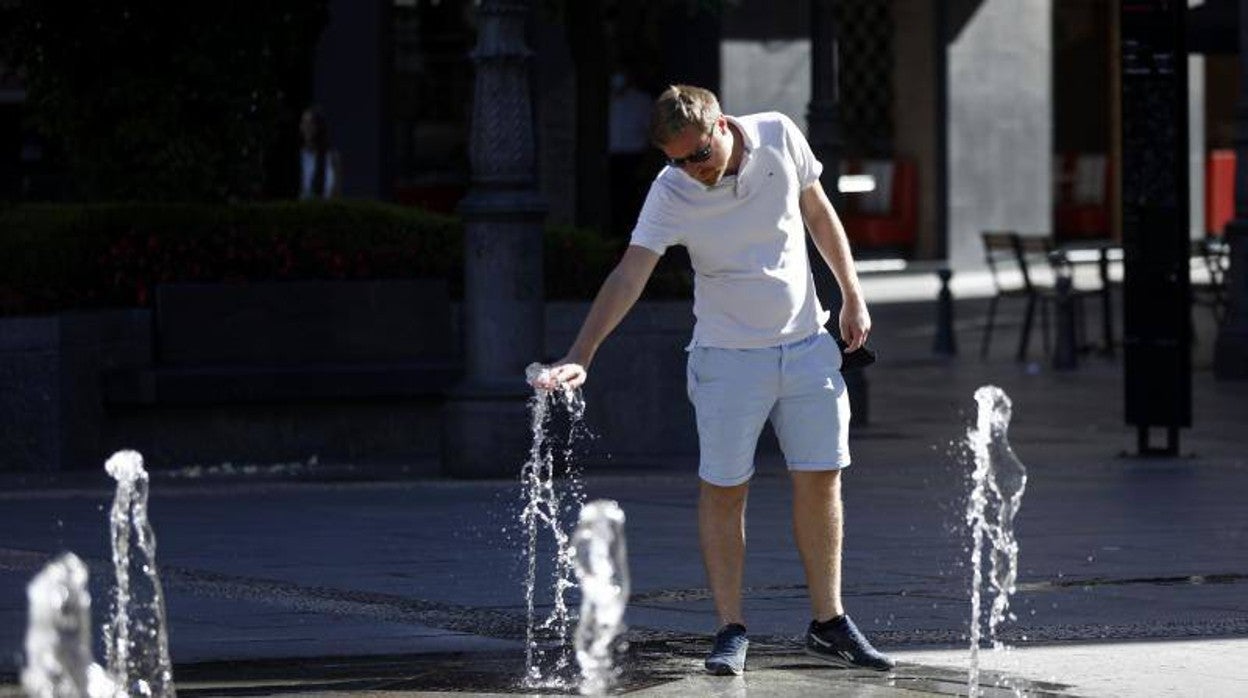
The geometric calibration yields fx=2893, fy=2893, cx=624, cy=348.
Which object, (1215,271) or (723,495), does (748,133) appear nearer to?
(723,495)

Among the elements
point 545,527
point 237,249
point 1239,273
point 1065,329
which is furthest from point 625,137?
point 545,527

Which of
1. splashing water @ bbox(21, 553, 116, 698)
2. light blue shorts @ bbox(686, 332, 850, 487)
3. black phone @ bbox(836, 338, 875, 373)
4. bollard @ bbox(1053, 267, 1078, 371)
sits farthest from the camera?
bollard @ bbox(1053, 267, 1078, 371)

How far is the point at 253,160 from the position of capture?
15.8m

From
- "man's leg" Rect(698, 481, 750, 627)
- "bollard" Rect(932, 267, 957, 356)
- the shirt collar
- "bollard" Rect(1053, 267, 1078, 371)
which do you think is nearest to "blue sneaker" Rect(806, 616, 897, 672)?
"man's leg" Rect(698, 481, 750, 627)

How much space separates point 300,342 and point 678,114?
7.08 meters

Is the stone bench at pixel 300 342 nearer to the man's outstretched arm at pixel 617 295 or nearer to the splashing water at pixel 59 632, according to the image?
the man's outstretched arm at pixel 617 295

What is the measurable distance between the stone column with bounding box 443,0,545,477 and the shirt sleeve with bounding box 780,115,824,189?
538cm

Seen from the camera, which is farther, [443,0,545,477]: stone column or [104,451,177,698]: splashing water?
[443,0,545,477]: stone column

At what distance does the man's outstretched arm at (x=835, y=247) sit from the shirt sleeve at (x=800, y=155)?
Result: 0.11ft

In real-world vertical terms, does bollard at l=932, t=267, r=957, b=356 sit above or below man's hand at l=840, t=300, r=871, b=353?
below

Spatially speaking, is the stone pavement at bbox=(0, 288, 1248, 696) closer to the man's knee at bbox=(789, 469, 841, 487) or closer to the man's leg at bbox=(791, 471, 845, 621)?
the man's leg at bbox=(791, 471, 845, 621)

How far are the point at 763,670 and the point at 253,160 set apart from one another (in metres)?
8.14

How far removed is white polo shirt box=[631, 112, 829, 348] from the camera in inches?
322

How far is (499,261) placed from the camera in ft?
45.0
